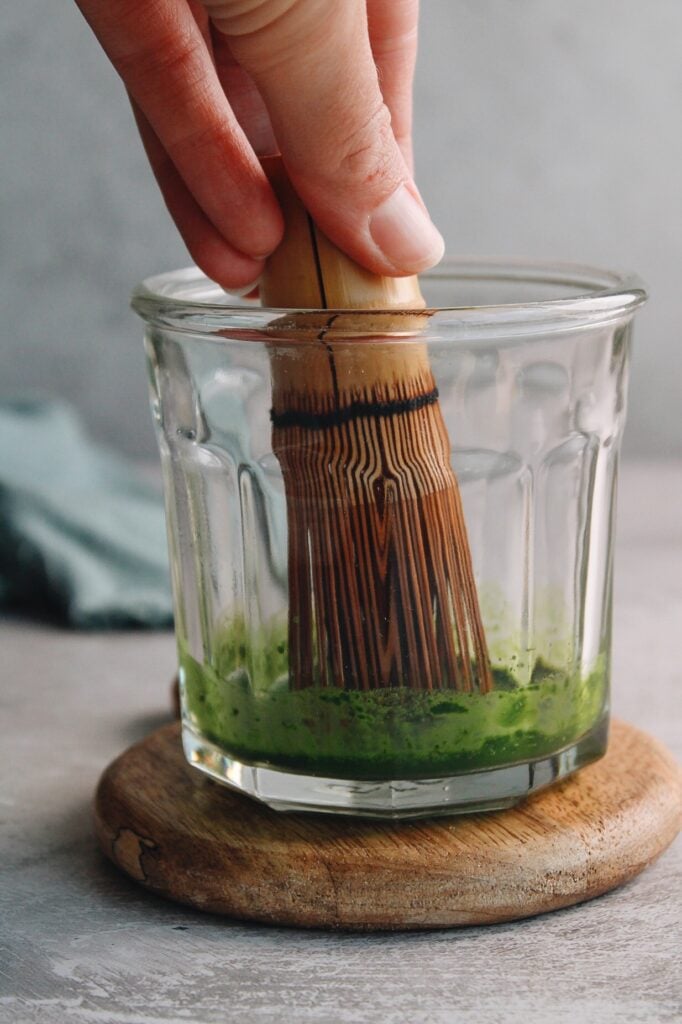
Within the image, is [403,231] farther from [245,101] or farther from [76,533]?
[76,533]

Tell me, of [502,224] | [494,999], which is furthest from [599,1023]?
[502,224]

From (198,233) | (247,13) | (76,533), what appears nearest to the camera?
(247,13)

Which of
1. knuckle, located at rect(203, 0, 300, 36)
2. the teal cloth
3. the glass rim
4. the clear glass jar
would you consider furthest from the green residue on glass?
the teal cloth

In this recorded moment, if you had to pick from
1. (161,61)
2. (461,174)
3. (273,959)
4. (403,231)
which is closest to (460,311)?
(403,231)

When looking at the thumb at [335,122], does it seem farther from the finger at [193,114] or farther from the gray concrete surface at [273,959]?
the gray concrete surface at [273,959]

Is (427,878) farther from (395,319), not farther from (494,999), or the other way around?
(395,319)

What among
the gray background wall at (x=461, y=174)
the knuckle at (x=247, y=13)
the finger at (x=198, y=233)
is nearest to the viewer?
the knuckle at (x=247, y=13)

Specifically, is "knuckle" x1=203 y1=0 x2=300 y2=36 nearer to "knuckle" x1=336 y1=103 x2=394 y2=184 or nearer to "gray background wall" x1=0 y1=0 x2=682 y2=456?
"knuckle" x1=336 y1=103 x2=394 y2=184

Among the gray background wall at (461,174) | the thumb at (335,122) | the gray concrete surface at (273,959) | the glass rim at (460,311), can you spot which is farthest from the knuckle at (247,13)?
the gray background wall at (461,174)
